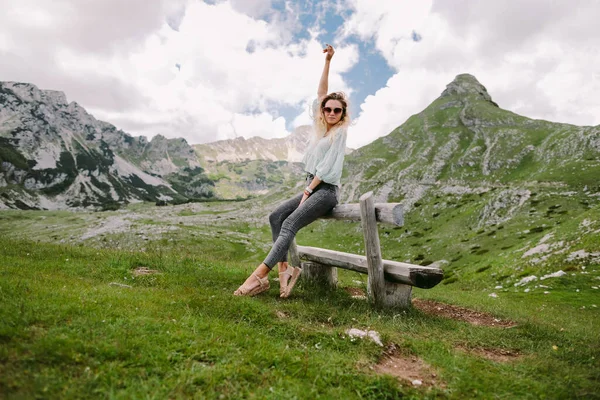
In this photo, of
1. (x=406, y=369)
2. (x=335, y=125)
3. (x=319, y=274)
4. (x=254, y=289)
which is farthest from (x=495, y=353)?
(x=335, y=125)

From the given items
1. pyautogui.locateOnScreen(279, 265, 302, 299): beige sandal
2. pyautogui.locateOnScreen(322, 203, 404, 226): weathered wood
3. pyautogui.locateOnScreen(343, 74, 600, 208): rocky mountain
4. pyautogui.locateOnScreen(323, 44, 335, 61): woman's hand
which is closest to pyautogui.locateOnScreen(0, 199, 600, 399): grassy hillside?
pyautogui.locateOnScreen(279, 265, 302, 299): beige sandal

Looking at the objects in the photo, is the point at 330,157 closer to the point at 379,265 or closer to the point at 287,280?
the point at 379,265

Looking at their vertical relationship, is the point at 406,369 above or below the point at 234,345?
below

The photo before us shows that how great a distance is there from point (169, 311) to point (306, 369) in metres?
3.40

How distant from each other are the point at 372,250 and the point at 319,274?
328 cm

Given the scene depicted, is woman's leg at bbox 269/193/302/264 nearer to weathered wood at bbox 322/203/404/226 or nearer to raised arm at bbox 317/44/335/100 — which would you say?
weathered wood at bbox 322/203/404/226

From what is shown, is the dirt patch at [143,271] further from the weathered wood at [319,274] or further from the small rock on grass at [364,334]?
the small rock on grass at [364,334]

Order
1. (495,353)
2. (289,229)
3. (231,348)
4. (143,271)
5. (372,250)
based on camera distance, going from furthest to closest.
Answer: (143,271), (372,250), (289,229), (495,353), (231,348)

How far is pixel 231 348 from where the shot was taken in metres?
5.61

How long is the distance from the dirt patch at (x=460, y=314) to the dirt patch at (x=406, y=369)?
5.24 meters

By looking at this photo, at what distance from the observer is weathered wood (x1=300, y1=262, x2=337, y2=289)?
12.2 meters

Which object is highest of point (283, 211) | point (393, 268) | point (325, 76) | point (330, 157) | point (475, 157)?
point (475, 157)

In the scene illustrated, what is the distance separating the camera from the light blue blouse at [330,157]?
9.27 m

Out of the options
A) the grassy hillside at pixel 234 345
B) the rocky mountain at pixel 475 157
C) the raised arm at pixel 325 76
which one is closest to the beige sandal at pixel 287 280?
the grassy hillside at pixel 234 345
